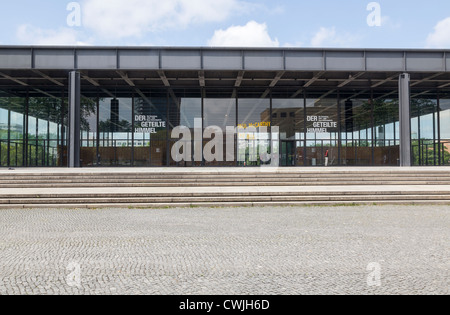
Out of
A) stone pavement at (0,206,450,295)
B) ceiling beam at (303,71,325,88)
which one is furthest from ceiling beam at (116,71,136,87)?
stone pavement at (0,206,450,295)

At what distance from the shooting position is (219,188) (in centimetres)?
1468

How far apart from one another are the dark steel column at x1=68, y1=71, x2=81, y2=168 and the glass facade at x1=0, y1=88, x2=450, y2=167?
14.3 feet

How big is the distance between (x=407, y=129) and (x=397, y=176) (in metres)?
6.54

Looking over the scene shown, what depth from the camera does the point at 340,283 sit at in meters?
4.35

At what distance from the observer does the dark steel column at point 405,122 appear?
2203 cm

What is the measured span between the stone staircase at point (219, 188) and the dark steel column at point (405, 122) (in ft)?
16.2

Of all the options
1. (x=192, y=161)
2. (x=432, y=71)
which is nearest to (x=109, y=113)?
(x=192, y=161)

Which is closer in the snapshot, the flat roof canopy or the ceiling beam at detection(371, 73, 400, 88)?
the flat roof canopy

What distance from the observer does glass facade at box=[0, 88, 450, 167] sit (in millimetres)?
26375

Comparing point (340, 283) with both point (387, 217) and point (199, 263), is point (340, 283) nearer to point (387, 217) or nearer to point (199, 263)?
point (199, 263)

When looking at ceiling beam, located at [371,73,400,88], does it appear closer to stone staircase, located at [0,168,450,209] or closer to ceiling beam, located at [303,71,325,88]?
ceiling beam, located at [303,71,325,88]

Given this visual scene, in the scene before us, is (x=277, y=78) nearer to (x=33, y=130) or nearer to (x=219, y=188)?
(x=219, y=188)

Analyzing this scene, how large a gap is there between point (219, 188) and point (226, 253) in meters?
8.78

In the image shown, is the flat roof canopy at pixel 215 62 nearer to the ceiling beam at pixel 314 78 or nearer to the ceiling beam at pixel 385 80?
the ceiling beam at pixel 314 78
